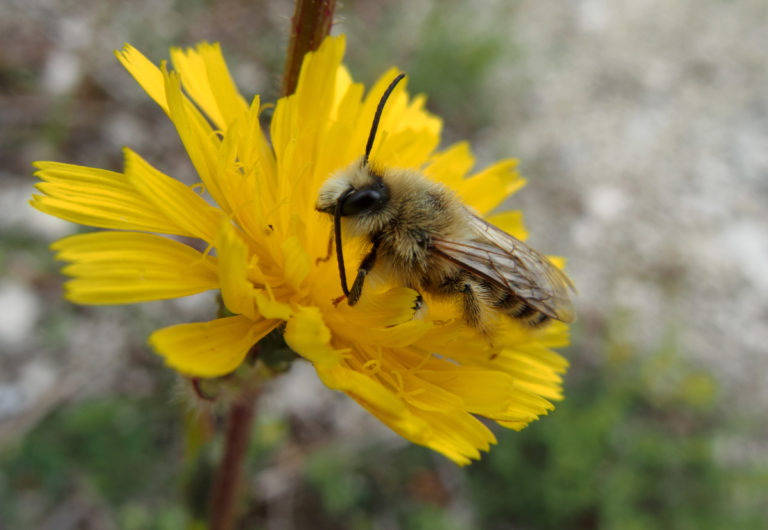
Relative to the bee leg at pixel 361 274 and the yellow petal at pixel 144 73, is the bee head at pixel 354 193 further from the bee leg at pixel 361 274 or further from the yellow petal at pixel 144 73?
the yellow petal at pixel 144 73

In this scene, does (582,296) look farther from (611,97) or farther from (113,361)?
(113,361)

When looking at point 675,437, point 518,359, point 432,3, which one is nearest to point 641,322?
point 675,437

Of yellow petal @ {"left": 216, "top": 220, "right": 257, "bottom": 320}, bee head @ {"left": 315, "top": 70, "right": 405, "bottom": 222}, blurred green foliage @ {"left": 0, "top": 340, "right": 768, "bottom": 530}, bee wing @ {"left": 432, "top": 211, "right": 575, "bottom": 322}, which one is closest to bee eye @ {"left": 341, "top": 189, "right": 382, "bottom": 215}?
bee head @ {"left": 315, "top": 70, "right": 405, "bottom": 222}

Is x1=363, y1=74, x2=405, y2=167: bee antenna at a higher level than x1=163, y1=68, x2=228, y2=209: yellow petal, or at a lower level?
higher

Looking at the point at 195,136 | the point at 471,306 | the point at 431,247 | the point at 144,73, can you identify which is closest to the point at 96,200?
the point at 195,136

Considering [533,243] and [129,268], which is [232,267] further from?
[533,243]

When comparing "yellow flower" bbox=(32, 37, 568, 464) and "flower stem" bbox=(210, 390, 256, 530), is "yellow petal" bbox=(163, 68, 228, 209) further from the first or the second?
"flower stem" bbox=(210, 390, 256, 530)
